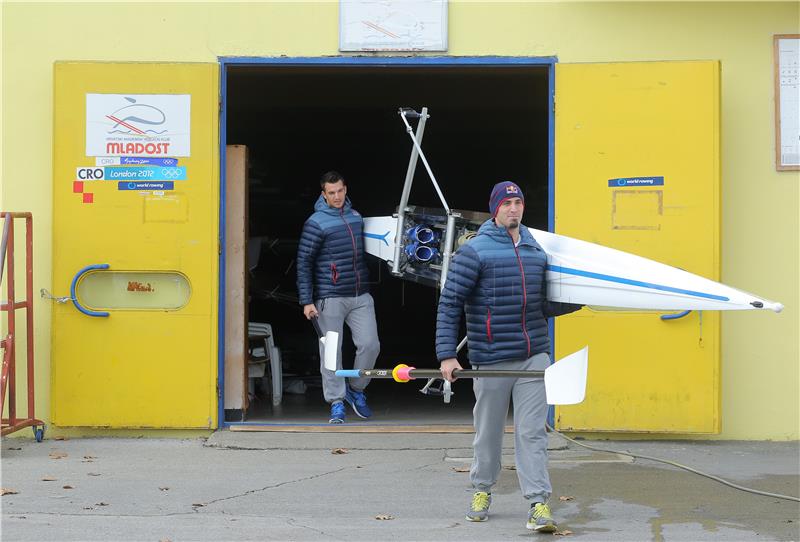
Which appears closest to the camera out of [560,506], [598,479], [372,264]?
[560,506]

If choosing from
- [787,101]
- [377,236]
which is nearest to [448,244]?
[377,236]

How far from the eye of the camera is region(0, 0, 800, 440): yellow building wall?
8852 mm

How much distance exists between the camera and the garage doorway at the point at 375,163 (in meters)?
11.6

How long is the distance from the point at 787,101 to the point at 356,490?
4435 mm

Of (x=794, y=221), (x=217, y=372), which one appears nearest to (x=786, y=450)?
(x=794, y=221)

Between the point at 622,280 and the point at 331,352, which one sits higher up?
the point at 622,280

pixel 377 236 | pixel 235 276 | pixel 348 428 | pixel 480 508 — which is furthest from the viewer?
pixel 377 236

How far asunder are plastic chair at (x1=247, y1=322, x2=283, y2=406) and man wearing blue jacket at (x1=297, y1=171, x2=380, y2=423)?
136 cm

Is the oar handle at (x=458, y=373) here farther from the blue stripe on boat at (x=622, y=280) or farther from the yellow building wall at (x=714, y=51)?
the yellow building wall at (x=714, y=51)

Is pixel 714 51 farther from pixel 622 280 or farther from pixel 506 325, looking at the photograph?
pixel 506 325

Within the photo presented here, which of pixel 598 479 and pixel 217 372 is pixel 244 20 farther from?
pixel 598 479

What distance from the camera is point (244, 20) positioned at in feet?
29.3

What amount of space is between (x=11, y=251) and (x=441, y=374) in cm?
400

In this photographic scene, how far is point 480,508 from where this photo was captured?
21.4ft
